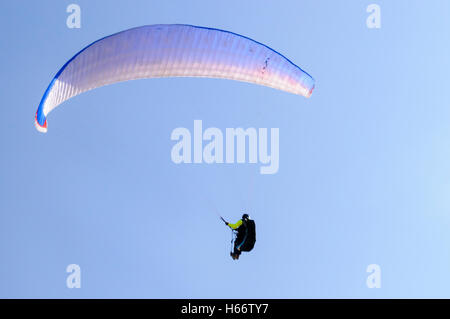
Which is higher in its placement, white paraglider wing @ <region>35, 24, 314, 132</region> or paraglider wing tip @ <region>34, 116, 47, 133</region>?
white paraglider wing @ <region>35, 24, 314, 132</region>

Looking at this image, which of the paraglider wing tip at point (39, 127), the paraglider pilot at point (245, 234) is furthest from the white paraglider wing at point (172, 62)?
the paraglider pilot at point (245, 234)

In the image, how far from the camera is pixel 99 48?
20812 mm

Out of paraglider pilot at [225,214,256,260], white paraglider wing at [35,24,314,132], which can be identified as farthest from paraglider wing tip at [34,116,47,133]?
paraglider pilot at [225,214,256,260]

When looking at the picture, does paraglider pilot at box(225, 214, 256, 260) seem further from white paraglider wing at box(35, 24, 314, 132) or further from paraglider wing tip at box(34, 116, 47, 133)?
paraglider wing tip at box(34, 116, 47, 133)

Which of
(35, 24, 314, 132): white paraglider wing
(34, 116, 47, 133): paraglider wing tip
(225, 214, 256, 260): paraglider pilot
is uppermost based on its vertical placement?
(35, 24, 314, 132): white paraglider wing

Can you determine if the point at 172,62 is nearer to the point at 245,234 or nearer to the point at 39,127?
the point at 39,127

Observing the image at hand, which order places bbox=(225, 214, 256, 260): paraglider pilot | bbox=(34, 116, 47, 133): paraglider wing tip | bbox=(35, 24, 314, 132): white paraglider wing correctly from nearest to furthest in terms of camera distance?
bbox=(34, 116, 47, 133): paraglider wing tip → bbox=(35, 24, 314, 132): white paraglider wing → bbox=(225, 214, 256, 260): paraglider pilot

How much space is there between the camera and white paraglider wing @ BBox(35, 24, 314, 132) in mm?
20812

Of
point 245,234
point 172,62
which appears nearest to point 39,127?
point 172,62

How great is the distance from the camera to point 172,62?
70.3 feet

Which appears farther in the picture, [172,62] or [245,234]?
[245,234]

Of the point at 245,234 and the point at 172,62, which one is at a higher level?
the point at 172,62

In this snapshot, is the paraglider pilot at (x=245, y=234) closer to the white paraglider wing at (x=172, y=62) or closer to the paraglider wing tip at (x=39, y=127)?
the white paraglider wing at (x=172, y=62)
